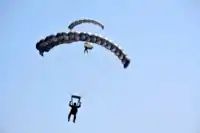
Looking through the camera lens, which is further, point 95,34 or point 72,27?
point 72,27

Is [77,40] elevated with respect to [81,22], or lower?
lower

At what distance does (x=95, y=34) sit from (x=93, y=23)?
117 inches

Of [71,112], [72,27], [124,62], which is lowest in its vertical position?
[71,112]

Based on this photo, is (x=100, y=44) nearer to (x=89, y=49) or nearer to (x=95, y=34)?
(x=95, y=34)

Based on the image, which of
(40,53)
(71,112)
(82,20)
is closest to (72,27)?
(82,20)

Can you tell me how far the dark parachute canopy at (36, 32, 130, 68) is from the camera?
105ft

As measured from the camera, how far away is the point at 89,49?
36562mm

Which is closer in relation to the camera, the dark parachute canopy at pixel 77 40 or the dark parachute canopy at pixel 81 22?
the dark parachute canopy at pixel 77 40

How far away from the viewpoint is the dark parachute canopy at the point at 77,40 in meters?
32.0

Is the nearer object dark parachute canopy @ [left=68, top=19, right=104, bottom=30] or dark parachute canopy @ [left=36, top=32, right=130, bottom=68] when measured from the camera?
dark parachute canopy @ [left=36, top=32, right=130, bottom=68]

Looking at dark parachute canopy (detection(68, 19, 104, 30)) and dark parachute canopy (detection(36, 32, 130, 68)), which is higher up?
dark parachute canopy (detection(68, 19, 104, 30))

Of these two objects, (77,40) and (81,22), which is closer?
(77,40)

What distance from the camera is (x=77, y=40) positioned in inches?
1268

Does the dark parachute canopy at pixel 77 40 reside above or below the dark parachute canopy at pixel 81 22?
below
